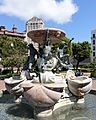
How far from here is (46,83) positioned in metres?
11.9

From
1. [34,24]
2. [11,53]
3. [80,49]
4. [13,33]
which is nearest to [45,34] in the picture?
[11,53]

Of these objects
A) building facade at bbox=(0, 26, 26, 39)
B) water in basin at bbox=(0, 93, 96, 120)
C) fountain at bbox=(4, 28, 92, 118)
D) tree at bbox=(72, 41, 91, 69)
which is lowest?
water in basin at bbox=(0, 93, 96, 120)

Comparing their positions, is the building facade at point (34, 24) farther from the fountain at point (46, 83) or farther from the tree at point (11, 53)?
the fountain at point (46, 83)

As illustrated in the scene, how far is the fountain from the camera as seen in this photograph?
929 cm

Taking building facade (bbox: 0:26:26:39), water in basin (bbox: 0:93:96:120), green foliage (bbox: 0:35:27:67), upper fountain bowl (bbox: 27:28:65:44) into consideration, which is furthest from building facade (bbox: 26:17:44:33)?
water in basin (bbox: 0:93:96:120)

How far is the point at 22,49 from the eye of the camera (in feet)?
141

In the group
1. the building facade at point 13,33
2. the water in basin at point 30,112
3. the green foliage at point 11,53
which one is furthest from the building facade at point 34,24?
the water in basin at point 30,112

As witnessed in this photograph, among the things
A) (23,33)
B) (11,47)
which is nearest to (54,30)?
(11,47)

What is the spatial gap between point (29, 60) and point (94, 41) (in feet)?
270

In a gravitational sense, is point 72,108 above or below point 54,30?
A: below

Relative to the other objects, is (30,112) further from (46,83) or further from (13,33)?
(13,33)

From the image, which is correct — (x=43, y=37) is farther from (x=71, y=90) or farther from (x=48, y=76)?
(x=71, y=90)

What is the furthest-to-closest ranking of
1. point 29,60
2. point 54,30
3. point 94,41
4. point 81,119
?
point 94,41
point 29,60
point 54,30
point 81,119

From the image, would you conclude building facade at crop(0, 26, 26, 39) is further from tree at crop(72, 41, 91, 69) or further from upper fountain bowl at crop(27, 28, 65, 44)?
upper fountain bowl at crop(27, 28, 65, 44)
